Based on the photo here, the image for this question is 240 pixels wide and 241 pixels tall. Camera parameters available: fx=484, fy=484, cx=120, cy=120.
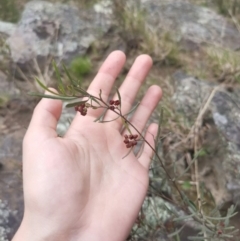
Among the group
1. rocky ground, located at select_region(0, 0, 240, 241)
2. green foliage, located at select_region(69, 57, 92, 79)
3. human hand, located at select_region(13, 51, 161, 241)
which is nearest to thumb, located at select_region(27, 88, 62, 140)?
human hand, located at select_region(13, 51, 161, 241)

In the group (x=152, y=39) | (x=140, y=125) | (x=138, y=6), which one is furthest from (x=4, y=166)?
(x=138, y=6)

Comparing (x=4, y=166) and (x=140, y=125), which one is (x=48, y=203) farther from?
(x=4, y=166)

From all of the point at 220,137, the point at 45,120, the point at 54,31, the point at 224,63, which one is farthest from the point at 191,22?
the point at 45,120

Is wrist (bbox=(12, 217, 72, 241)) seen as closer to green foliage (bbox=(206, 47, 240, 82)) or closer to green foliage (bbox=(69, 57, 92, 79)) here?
green foliage (bbox=(69, 57, 92, 79))

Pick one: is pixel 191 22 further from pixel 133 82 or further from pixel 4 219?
pixel 4 219

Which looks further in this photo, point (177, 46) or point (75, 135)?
point (177, 46)

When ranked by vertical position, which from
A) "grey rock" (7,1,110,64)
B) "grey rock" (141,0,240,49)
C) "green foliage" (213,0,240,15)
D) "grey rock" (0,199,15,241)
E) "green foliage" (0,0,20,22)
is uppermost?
"green foliage" (213,0,240,15)
